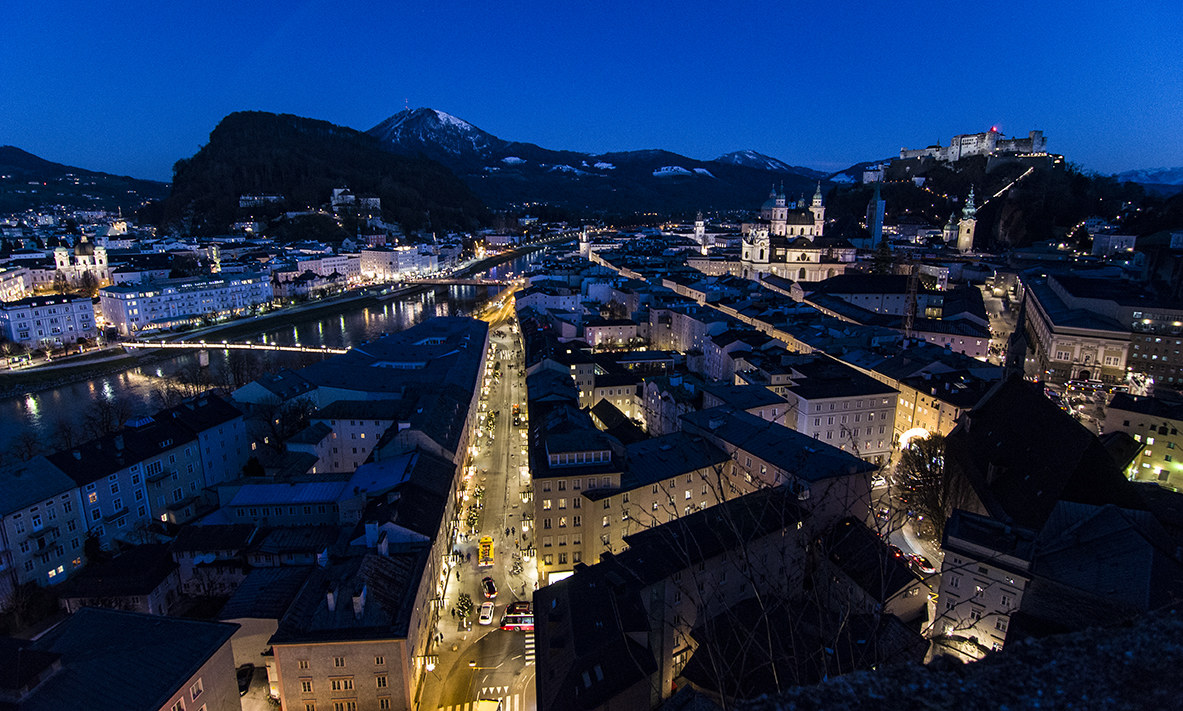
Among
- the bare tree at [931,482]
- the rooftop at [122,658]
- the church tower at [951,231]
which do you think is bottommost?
the bare tree at [931,482]

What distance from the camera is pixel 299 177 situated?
3255 inches

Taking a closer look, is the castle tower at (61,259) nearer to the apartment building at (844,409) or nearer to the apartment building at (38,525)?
the apartment building at (38,525)

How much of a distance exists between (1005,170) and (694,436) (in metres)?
56.9

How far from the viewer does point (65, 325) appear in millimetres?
33312

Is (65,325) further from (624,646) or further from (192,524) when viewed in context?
(624,646)

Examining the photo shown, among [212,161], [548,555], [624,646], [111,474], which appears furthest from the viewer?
[212,161]

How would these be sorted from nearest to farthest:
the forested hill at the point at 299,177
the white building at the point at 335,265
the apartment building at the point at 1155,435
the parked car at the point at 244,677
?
the parked car at the point at 244,677
the apartment building at the point at 1155,435
the white building at the point at 335,265
the forested hill at the point at 299,177

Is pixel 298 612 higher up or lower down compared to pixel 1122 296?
lower down

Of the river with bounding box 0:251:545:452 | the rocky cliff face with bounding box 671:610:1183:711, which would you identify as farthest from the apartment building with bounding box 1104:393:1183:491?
the river with bounding box 0:251:545:452

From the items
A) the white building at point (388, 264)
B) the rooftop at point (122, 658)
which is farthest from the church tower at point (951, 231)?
the rooftop at point (122, 658)

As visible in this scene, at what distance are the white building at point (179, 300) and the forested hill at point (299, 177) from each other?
36271 millimetres

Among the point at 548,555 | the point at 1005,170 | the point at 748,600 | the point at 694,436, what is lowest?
the point at 548,555

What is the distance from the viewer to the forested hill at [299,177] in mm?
75500

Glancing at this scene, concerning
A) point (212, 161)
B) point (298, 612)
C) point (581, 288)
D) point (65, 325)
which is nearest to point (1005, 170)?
point (581, 288)
